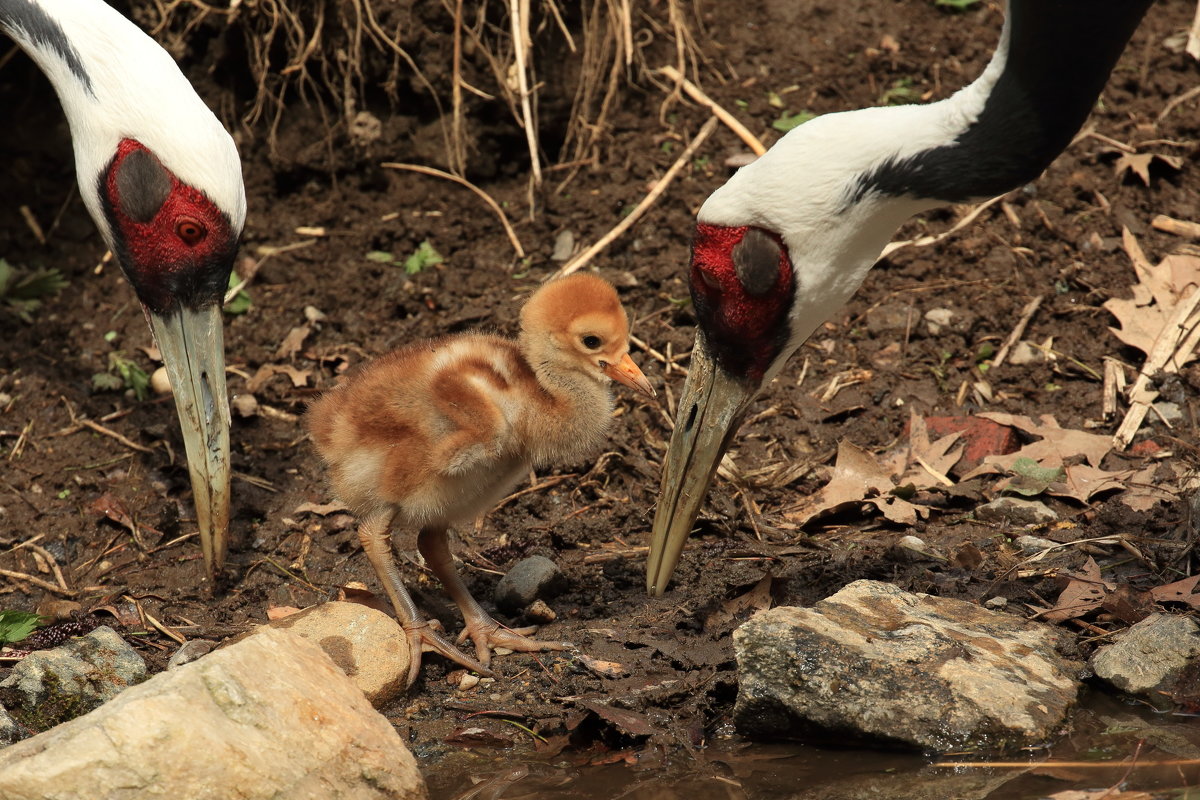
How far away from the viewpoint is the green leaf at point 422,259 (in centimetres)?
658

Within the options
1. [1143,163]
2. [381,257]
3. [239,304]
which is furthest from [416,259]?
[1143,163]

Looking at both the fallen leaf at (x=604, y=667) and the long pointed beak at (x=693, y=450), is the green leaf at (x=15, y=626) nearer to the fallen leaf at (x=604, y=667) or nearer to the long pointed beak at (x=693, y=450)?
the fallen leaf at (x=604, y=667)

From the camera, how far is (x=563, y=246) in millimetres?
6551

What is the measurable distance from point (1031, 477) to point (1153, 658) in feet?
4.46

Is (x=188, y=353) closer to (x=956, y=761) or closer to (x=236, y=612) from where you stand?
(x=236, y=612)

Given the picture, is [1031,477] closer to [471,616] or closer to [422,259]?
[471,616]

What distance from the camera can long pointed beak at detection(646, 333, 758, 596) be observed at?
4363mm

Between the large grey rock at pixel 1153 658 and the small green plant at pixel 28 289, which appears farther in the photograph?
the small green plant at pixel 28 289

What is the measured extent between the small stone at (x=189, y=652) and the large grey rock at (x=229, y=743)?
2.84 feet

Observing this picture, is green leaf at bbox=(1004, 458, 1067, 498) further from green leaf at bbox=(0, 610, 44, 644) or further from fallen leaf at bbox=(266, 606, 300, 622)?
green leaf at bbox=(0, 610, 44, 644)

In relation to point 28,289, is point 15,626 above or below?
below

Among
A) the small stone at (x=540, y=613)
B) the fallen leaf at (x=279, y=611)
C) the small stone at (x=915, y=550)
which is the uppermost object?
the small stone at (x=915, y=550)

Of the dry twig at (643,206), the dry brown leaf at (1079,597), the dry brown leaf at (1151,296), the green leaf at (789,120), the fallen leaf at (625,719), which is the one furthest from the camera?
the green leaf at (789,120)

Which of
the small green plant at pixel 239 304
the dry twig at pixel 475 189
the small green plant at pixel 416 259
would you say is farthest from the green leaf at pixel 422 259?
the small green plant at pixel 239 304
